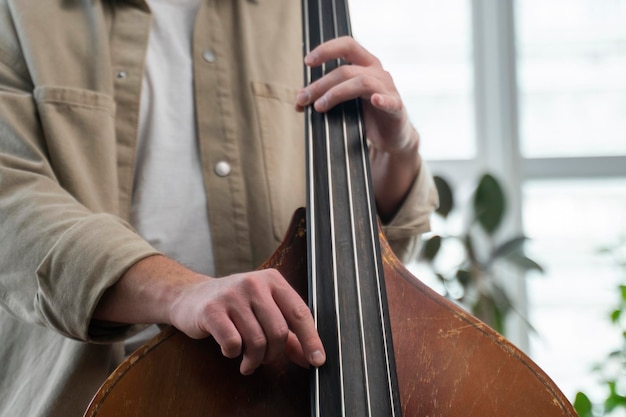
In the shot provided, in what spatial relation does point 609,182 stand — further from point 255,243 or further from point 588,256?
point 255,243

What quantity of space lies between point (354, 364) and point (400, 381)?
57 mm

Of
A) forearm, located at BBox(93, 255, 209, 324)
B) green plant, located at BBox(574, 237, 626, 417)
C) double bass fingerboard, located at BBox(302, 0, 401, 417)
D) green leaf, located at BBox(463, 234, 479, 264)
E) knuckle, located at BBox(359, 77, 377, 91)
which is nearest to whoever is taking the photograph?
double bass fingerboard, located at BBox(302, 0, 401, 417)

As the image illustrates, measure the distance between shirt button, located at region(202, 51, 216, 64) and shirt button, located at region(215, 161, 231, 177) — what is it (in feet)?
0.49

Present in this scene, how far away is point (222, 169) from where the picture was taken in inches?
38.5

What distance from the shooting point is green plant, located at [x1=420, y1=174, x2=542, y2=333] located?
2156 mm

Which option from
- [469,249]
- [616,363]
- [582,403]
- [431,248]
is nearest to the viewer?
[582,403]

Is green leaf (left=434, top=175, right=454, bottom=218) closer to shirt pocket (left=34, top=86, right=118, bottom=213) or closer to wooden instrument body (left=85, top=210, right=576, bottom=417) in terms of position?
shirt pocket (left=34, top=86, right=118, bottom=213)

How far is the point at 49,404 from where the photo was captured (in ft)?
2.76

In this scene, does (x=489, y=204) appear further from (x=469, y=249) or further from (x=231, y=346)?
(x=231, y=346)

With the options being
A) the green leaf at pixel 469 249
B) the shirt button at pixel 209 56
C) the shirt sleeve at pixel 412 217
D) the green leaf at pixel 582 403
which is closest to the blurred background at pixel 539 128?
the green leaf at pixel 469 249

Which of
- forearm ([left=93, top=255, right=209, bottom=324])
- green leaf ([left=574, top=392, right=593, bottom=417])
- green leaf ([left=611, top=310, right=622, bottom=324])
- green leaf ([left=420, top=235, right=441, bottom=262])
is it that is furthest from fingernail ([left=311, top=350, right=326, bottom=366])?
green leaf ([left=611, top=310, right=622, bottom=324])

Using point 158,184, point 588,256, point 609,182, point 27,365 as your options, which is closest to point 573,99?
point 609,182

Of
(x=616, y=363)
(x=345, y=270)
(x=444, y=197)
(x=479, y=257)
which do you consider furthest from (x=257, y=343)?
(x=616, y=363)

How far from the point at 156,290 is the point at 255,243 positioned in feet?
0.89
